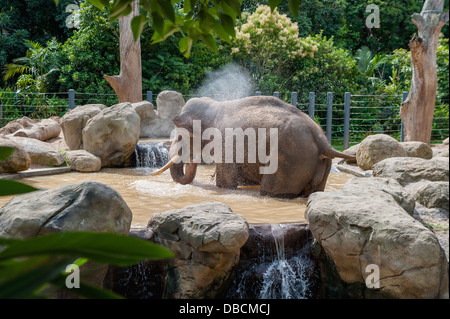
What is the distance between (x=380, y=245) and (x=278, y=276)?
3.88 ft

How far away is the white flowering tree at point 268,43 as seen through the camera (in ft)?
56.2

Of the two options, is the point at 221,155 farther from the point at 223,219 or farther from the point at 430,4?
the point at 430,4

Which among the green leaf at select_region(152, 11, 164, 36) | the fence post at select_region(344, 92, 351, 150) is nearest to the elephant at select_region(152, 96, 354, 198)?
the green leaf at select_region(152, 11, 164, 36)

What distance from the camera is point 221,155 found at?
6895mm

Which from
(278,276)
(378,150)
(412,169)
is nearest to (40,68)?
(378,150)

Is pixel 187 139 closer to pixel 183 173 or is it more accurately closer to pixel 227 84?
pixel 183 173

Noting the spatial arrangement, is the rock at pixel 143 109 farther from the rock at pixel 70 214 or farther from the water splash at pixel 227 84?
the rock at pixel 70 214

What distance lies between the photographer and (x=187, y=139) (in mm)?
7512

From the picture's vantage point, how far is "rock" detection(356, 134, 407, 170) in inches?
344

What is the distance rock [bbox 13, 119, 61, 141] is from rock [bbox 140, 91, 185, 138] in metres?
2.21
